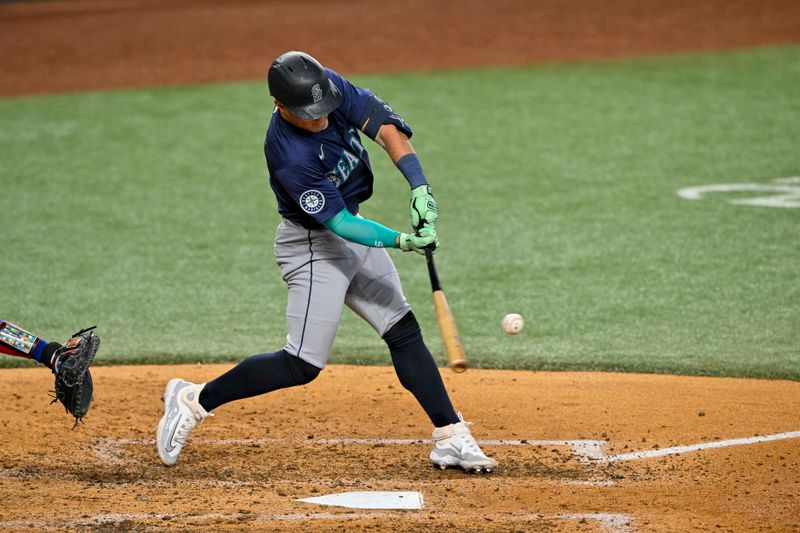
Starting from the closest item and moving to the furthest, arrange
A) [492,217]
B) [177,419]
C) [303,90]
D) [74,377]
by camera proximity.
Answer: [303,90] < [74,377] < [177,419] < [492,217]

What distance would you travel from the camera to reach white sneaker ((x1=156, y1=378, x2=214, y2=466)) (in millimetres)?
4941

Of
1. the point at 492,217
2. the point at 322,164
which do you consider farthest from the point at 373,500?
the point at 492,217

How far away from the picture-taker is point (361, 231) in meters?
4.52

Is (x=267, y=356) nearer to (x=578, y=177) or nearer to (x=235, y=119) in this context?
(x=578, y=177)

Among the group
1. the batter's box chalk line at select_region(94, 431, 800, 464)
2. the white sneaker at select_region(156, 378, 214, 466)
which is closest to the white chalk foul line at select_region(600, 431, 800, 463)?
the batter's box chalk line at select_region(94, 431, 800, 464)

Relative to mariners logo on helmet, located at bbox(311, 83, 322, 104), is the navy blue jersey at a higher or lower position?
lower

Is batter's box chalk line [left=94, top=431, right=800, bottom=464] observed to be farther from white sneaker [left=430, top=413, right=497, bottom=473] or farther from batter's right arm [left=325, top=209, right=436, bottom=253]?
batter's right arm [left=325, top=209, right=436, bottom=253]

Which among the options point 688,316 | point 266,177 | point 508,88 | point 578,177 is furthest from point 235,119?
point 688,316

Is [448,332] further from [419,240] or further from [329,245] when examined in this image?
[329,245]

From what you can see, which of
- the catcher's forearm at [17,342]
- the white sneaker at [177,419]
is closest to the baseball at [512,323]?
the white sneaker at [177,419]

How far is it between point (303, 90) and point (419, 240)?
728mm

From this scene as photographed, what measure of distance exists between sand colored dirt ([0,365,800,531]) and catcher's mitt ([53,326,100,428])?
288 mm

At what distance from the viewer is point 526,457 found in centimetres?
503

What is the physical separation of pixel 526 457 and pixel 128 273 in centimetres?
420
